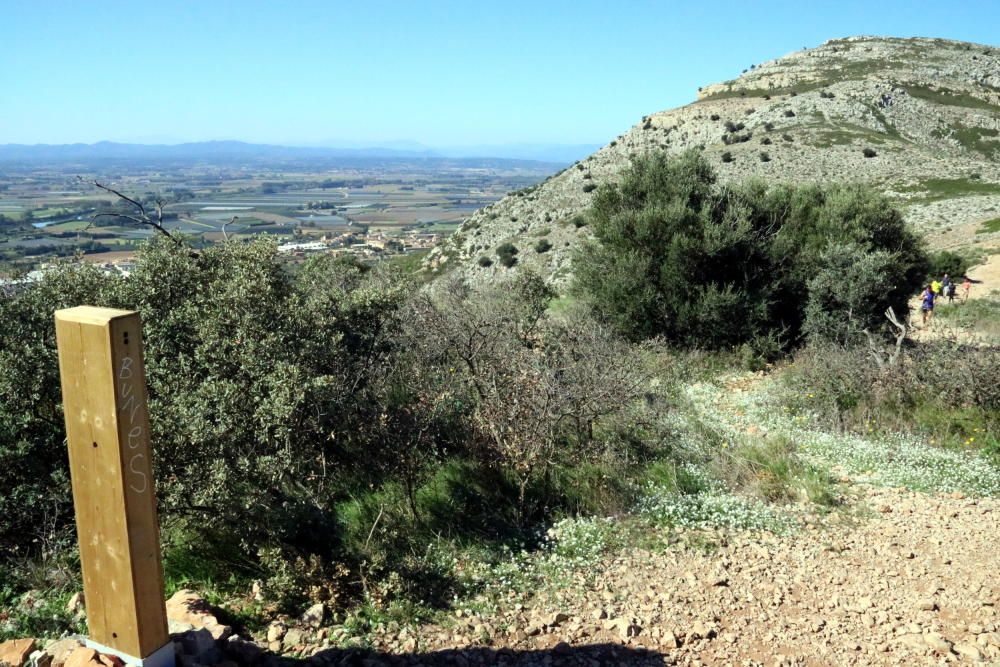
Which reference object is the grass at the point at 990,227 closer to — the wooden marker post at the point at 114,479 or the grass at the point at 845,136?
the grass at the point at 845,136

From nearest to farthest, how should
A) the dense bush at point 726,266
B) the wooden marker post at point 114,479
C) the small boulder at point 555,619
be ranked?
the wooden marker post at point 114,479, the small boulder at point 555,619, the dense bush at point 726,266

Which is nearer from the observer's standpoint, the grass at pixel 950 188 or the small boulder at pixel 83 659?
the small boulder at pixel 83 659

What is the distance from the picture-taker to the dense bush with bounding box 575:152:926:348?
12.4m

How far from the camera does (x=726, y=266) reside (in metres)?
13.1

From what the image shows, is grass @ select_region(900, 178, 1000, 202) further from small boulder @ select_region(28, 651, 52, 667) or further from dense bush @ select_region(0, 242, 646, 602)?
small boulder @ select_region(28, 651, 52, 667)

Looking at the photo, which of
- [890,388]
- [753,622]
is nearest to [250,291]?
[753,622]

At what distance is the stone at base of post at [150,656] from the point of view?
3039mm

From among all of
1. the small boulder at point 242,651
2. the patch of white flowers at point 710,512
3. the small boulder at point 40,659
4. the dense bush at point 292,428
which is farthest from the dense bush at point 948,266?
the small boulder at point 40,659

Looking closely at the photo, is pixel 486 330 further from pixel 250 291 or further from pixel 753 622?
pixel 753 622

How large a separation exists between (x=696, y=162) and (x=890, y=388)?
8.66 meters

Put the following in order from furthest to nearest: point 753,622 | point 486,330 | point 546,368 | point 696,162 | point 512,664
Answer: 1. point 696,162
2. point 486,330
3. point 546,368
4. point 753,622
5. point 512,664

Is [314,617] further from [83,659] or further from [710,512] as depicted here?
[710,512]

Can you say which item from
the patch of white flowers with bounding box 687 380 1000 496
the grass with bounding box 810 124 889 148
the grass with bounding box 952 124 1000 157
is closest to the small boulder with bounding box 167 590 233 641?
the patch of white flowers with bounding box 687 380 1000 496

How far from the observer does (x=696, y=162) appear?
1595 cm
